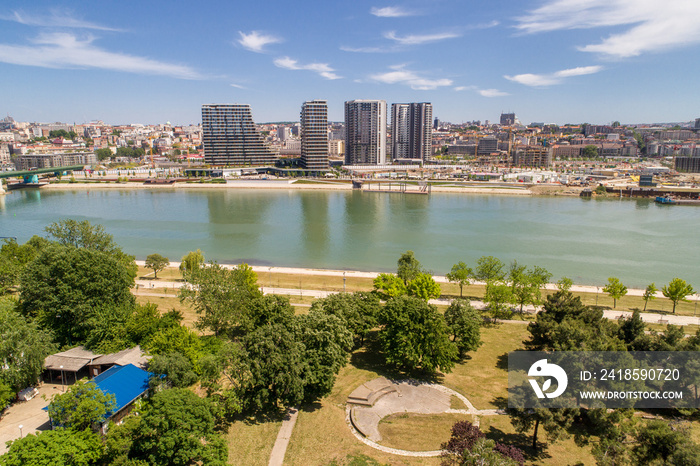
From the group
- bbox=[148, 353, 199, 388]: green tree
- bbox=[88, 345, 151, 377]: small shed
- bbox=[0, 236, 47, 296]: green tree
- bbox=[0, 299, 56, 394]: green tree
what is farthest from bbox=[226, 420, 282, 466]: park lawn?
bbox=[0, 236, 47, 296]: green tree

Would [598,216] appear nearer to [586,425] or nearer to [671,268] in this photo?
[671,268]

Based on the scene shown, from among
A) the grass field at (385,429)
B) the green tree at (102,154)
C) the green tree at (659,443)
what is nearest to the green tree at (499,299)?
the grass field at (385,429)

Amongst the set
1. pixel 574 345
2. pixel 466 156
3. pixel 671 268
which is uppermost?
pixel 466 156

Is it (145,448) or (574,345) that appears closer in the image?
(145,448)

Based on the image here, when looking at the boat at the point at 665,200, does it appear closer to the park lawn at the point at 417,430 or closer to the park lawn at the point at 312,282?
the park lawn at the point at 312,282

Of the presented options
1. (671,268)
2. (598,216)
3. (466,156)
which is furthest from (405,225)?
(466,156)

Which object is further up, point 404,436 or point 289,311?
point 289,311
